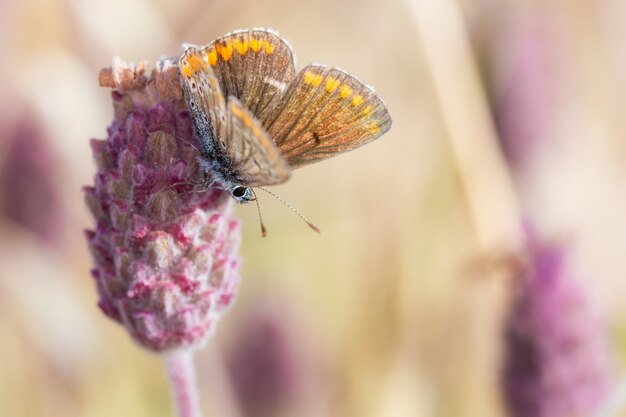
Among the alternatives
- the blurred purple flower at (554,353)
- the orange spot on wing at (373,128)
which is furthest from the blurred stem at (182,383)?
A: the blurred purple flower at (554,353)

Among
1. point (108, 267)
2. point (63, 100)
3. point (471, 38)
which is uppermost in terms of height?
point (63, 100)

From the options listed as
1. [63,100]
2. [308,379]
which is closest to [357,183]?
[308,379]

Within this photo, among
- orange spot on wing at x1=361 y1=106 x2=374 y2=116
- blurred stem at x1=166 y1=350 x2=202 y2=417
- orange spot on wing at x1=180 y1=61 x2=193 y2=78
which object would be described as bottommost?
blurred stem at x1=166 y1=350 x2=202 y2=417

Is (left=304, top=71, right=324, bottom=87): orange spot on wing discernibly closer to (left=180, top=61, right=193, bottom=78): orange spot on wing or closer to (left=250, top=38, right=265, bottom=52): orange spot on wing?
(left=250, top=38, right=265, bottom=52): orange spot on wing

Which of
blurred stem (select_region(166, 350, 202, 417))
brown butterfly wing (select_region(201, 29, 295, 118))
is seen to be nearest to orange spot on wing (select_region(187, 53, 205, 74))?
brown butterfly wing (select_region(201, 29, 295, 118))

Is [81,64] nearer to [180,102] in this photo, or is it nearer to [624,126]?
[180,102]

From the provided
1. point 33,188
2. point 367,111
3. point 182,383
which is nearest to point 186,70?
point 367,111
